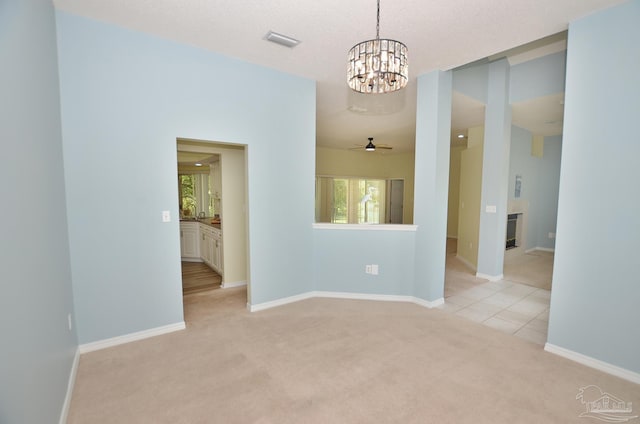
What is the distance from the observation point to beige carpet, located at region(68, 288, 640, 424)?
196cm

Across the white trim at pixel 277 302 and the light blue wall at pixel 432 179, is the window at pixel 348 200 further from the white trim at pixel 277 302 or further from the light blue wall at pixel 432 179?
the white trim at pixel 277 302

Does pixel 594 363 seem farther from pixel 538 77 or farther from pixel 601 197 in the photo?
pixel 538 77

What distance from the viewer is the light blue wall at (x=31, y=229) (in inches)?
48.0

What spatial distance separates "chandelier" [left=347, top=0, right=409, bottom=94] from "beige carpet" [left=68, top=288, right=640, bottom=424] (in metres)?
2.18

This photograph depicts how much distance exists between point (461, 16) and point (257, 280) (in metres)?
3.35

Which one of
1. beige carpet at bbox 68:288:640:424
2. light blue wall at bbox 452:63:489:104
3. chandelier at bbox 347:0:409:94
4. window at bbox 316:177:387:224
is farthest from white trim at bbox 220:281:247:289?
window at bbox 316:177:387:224

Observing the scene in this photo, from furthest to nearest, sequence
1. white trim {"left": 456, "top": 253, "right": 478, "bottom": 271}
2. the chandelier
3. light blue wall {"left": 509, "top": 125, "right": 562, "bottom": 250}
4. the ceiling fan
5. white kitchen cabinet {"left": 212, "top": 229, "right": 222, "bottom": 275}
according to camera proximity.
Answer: the ceiling fan, light blue wall {"left": 509, "top": 125, "right": 562, "bottom": 250}, white trim {"left": 456, "top": 253, "right": 478, "bottom": 271}, white kitchen cabinet {"left": 212, "top": 229, "right": 222, "bottom": 275}, the chandelier

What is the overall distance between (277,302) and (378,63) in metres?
2.98

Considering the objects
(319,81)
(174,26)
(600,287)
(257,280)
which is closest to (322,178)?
(319,81)

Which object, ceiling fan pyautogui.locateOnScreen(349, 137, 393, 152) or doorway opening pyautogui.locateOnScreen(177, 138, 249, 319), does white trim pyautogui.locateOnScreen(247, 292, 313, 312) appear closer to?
doorway opening pyautogui.locateOnScreen(177, 138, 249, 319)

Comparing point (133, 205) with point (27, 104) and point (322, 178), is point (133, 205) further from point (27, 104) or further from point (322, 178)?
point (322, 178)

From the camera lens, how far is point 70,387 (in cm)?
213

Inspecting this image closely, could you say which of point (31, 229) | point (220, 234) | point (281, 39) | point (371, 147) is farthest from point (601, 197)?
point (371, 147)

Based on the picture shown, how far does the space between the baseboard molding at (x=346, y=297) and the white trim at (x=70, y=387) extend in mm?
1633
